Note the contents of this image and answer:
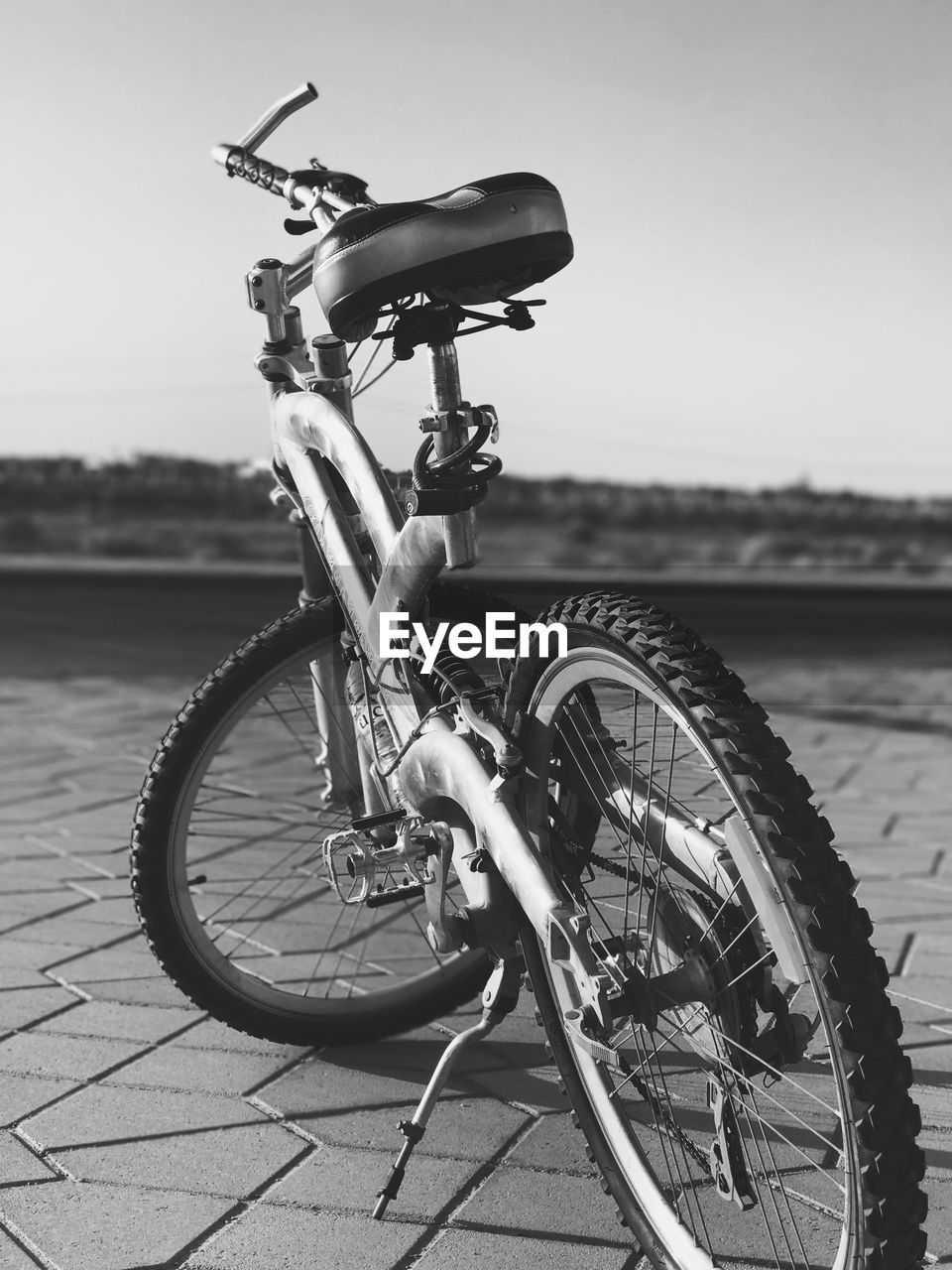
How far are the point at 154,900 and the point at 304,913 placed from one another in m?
0.87

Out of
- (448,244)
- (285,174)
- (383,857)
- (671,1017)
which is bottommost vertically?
(671,1017)

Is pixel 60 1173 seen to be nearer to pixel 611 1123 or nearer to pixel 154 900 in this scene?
pixel 154 900

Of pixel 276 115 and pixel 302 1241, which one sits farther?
pixel 276 115

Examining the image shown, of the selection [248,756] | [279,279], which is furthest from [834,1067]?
[248,756]

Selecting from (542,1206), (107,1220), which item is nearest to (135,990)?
(107,1220)

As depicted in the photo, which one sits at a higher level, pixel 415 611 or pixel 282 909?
pixel 415 611

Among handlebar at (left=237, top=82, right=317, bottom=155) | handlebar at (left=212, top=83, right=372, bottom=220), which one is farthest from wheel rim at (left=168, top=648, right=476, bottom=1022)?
handlebar at (left=237, top=82, right=317, bottom=155)

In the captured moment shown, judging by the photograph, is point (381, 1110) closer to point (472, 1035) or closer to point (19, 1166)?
point (472, 1035)

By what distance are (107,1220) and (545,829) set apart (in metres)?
0.79

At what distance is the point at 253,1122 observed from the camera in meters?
2.10

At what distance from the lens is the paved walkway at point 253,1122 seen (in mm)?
1769

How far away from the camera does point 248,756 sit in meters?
4.89

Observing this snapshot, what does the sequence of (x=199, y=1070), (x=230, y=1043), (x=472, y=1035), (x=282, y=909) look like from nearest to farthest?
(x=472, y=1035)
(x=199, y=1070)
(x=230, y=1043)
(x=282, y=909)

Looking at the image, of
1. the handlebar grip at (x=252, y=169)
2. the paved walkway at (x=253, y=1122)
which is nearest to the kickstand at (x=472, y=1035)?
the paved walkway at (x=253, y=1122)
